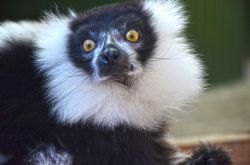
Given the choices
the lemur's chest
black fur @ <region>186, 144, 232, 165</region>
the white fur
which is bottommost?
black fur @ <region>186, 144, 232, 165</region>

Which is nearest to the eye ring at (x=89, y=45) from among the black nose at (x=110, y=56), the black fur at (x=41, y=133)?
the black nose at (x=110, y=56)

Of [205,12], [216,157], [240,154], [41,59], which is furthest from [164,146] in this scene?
[205,12]

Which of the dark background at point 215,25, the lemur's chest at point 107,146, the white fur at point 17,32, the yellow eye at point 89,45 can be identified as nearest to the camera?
the lemur's chest at point 107,146

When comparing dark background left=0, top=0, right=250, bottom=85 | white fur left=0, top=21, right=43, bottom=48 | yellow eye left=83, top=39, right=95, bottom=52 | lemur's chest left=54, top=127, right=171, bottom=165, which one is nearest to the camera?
lemur's chest left=54, top=127, right=171, bottom=165

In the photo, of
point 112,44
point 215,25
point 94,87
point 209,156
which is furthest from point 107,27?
point 215,25

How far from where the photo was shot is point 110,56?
332cm

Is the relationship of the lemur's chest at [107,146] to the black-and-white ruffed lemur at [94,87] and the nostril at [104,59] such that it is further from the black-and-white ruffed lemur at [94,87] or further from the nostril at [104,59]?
the nostril at [104,59]

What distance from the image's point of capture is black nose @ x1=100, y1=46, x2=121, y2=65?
3.32 meters

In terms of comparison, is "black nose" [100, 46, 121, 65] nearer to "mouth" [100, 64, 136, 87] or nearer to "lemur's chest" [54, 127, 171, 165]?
"mouth" [100, 64, 136, 87]

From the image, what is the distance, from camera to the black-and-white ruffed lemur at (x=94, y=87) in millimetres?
3369

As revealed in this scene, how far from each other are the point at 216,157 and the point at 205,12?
435cm

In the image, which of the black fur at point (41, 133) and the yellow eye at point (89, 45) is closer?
the black fur at point (41, 133)

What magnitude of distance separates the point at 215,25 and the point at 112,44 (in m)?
4.85

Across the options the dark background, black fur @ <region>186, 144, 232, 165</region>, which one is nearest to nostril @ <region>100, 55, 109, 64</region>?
black fur @ <region>186, 144, 232, 165</region>
